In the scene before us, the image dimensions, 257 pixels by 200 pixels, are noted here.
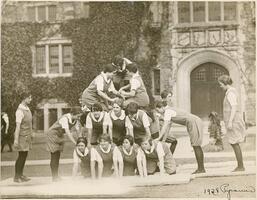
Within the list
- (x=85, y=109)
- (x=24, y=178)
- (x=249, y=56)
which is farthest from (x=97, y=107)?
(x=249, y=56)

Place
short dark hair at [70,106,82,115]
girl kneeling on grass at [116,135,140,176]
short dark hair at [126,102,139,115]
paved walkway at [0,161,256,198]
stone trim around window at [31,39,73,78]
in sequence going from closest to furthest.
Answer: paved walkway at [0,161,256,198] → girl kneeling on grass at [116,135,140,176] → short dark hair at [126,102,139,115] → short dark hair at [70,106,82,115] → stone trim around window at [31,39,73,78]

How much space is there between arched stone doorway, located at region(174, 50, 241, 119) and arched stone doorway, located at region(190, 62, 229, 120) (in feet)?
0.20

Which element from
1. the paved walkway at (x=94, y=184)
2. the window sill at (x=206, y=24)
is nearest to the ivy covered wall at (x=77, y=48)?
the window sill at (x=206, y=24)

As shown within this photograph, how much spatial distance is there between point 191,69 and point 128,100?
42.5 inches

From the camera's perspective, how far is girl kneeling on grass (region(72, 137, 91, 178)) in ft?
15.7

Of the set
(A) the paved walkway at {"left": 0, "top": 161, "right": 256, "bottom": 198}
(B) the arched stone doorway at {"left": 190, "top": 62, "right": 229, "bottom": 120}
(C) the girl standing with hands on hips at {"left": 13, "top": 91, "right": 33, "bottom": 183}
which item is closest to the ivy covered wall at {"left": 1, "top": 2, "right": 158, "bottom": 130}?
(C) the girl standing with hands on hips at {"left": 13, "top": 91, "right": 33, "bottom": 183}

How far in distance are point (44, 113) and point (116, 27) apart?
1437 millimetres

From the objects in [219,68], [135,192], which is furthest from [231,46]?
[135,192]

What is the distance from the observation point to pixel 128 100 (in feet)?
16.2

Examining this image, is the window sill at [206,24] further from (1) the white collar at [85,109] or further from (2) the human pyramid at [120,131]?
(1) the white collar at [85,109]

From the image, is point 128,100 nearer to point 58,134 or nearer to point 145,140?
point 145,140

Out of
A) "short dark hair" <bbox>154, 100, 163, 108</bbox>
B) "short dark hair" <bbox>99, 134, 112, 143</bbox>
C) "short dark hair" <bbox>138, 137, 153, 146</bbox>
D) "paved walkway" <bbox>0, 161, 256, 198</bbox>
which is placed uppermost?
"short dark hair" <bbox>154, 100, 163, 108</bbox>

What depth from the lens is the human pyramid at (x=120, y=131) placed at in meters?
4.76

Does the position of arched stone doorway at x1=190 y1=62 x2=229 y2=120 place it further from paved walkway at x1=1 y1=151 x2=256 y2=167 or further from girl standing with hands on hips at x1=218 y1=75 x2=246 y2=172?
paved walkway at x1=1 y1=151 x2=256 y2=167
